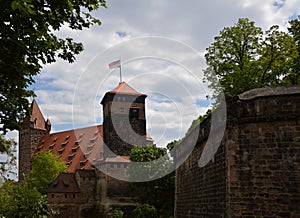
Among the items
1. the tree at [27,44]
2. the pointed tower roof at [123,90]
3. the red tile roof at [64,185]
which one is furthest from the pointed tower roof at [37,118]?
the tree at [27,44]

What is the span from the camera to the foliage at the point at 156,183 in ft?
133

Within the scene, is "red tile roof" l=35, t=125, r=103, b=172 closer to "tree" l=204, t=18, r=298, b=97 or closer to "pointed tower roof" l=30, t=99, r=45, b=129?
"pointed tower roof" l=30, t=99, r=45, b=129

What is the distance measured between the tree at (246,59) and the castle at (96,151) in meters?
19.9

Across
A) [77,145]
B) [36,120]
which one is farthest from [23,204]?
[36,120]

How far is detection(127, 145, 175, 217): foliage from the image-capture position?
4050cm

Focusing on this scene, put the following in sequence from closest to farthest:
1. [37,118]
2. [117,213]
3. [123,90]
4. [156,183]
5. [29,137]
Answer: [156,183]
[117,213]
[123,90]
[29,137]
[37,118]

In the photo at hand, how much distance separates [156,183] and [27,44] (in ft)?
109

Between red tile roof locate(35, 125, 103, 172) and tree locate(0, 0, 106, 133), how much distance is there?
42.9m

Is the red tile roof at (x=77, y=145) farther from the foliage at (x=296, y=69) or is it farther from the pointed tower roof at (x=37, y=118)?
the foliage at (x=296, y=69)

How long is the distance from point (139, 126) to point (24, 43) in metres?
45.6

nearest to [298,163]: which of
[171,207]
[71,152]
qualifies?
[171,207]

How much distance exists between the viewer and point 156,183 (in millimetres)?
41625

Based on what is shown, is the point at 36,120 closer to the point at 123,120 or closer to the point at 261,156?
the point at 123,120

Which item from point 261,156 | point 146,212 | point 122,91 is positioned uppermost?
point 122,91
